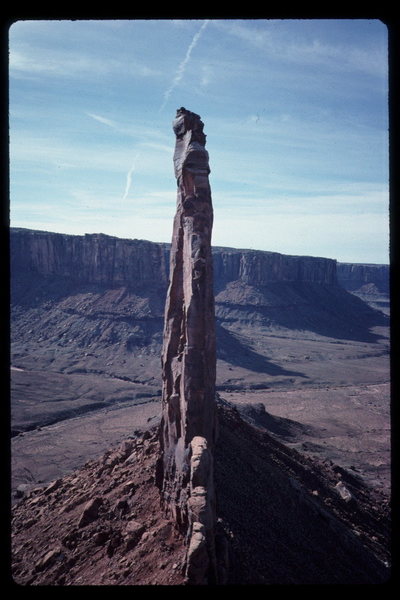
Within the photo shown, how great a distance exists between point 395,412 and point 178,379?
27.6 ft

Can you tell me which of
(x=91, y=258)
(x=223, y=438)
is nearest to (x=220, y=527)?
(x=223, y=438)

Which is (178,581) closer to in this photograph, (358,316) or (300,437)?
(300,437)

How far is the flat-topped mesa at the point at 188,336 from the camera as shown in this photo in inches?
500

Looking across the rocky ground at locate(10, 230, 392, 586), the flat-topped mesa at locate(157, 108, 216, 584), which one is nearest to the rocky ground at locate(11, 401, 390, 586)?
the rocky ground at locate(10, 230, 392, 586)

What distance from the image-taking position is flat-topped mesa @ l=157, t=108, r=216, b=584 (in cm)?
1270

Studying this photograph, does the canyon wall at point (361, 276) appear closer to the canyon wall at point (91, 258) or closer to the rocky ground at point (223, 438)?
the rocky ground at point (223, 438)

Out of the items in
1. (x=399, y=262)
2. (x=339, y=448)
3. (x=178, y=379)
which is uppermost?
(x=399, y=262)

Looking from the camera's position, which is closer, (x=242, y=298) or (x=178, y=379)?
(x=178, y=379)

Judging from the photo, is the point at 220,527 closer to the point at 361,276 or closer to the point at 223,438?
the point at 223,438

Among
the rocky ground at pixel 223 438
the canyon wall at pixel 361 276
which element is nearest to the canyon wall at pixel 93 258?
the rocky ground at pixel 223 438

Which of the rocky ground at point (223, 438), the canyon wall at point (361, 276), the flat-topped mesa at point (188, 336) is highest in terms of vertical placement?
the canyon wall at point (361, 276)

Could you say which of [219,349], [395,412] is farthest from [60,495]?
[219,349]

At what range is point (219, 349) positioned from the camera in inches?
3150

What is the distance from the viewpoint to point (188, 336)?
43.3ft
